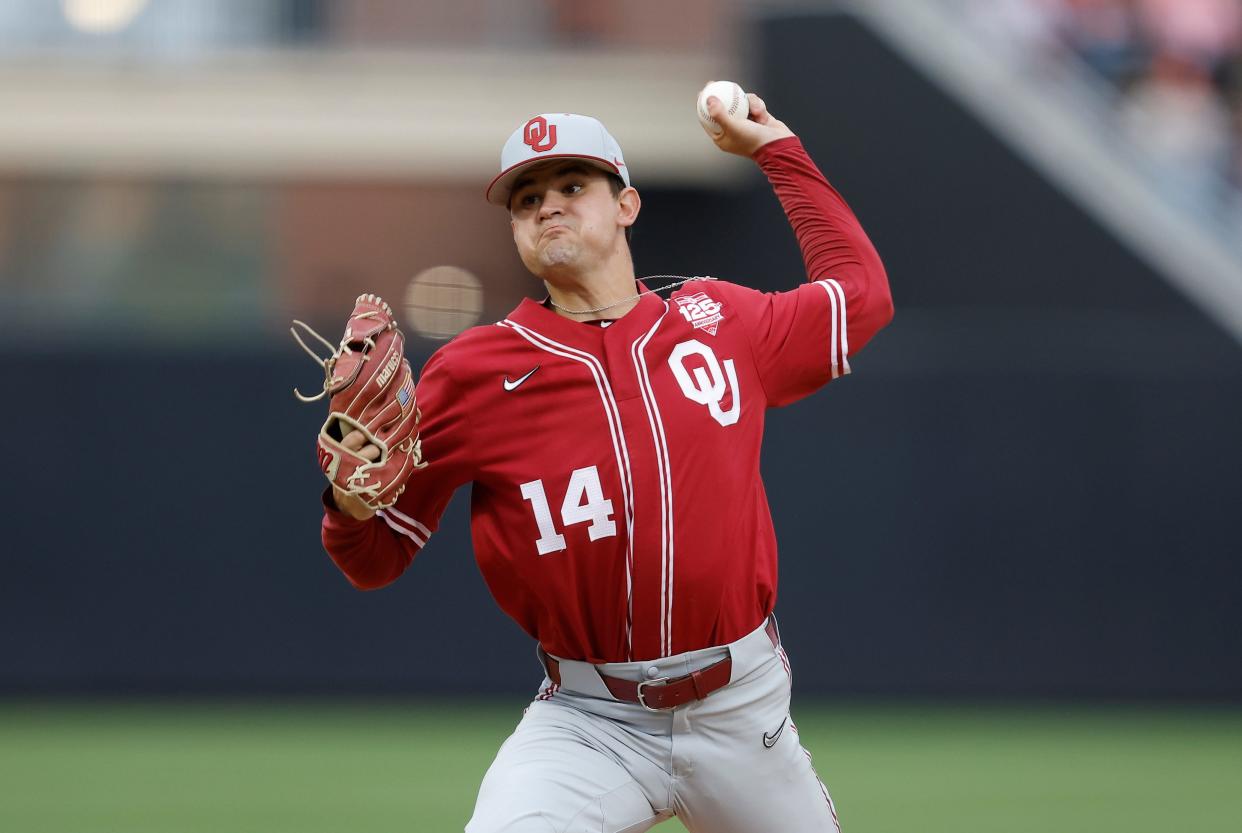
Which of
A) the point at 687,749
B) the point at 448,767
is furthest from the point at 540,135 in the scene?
the point at 448,767

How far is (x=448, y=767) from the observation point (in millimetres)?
8320

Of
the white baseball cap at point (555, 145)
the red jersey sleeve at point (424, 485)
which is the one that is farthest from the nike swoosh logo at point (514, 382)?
the white baseball cap at point (555, 145)

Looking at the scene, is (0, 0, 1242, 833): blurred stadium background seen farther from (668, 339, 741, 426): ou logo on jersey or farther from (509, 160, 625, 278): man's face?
(509, 160, 625, 278): man's face

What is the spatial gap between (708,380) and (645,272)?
9.84 metres

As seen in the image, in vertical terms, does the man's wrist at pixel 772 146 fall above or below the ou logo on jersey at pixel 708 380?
above

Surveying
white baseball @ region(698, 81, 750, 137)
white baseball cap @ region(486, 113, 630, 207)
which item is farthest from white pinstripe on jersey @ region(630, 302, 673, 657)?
white baseball @ region(698, 81, 750, 137)

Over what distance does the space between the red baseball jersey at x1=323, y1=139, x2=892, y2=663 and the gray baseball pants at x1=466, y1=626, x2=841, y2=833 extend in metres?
0.08

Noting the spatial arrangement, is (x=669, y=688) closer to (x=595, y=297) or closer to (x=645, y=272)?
(x=595, y=297)

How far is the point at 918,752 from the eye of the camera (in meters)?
8.83

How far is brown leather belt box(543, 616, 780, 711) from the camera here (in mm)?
4066

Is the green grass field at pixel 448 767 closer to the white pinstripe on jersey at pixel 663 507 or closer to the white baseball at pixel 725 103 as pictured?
the white pinstripe on jersey at pixel 663 507

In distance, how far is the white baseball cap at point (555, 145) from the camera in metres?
4.16

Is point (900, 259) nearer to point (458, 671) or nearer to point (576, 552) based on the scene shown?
point (458, 671)

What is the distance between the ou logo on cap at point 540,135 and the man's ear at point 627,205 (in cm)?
27
